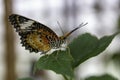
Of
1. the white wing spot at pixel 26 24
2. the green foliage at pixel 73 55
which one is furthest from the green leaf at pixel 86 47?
the white wing spot at pixel 26 24

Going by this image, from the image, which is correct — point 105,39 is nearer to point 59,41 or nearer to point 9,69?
point 59,41

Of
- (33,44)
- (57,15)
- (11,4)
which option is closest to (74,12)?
(57,15)

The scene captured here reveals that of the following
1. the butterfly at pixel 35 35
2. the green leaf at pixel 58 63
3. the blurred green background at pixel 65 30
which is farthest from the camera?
the blurred green background at pixel 65 30

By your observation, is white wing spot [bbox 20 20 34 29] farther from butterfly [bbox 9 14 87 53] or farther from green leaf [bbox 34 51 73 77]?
green leaf [bbox 34 51 73 77]

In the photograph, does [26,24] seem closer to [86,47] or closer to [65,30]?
[86,47]

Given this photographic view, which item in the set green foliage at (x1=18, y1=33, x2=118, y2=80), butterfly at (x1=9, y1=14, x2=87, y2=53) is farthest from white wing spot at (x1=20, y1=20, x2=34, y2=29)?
green foliage at (x1=18, y1=33, x2=118, y2=80)

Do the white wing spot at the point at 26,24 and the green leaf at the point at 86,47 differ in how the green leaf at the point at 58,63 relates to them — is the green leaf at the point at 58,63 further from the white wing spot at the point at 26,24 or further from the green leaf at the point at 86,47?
the white wing spot at the point at 26,24

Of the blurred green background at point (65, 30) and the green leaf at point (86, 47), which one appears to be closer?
the green leaf at point (86, 47)
